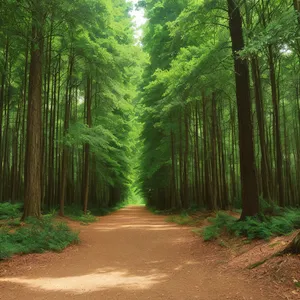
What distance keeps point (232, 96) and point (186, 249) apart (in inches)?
390

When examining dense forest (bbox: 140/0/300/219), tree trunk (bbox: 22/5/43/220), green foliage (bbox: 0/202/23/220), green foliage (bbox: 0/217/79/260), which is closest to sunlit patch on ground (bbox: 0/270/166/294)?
green foliage (bbox: 0/217/79/260)

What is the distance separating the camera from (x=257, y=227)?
7.08 metres

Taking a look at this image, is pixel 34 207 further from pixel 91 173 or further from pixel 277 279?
pixel 91 173

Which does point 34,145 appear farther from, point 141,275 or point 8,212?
point 141,275

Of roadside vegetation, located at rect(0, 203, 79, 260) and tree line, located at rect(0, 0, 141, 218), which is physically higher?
tree line, located at rect(0, 0, 141, 218)

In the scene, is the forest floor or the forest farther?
the forest

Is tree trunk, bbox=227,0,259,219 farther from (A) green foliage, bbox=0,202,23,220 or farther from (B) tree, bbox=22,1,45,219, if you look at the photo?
(A) green foliage, bbox=0,202,23,220

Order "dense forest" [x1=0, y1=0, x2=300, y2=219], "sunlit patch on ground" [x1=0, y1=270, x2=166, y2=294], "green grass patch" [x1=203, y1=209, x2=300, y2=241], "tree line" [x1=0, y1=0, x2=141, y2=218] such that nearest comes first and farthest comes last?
"sunlit patch on ground" [x1=0, y1=270, x2=166, y2=294] → "green grass patch" [x1=203, y1=209, x2=300, y2=241] → "dense forest" [x1=0, y1=0, x2=300, y2=219] → "tree line" [x1=0, y1=0, x2=141, y2=218]

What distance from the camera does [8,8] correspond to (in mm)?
6523

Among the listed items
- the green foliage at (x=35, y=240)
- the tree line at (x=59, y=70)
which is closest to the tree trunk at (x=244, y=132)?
the tree line at (x=59, y=70)

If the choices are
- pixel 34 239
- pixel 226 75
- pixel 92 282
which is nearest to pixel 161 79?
pixel 226 75

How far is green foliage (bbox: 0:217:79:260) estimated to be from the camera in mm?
6496

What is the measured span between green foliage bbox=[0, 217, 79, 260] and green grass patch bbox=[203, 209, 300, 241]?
13.5 feet

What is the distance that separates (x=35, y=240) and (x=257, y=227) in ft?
18.9
